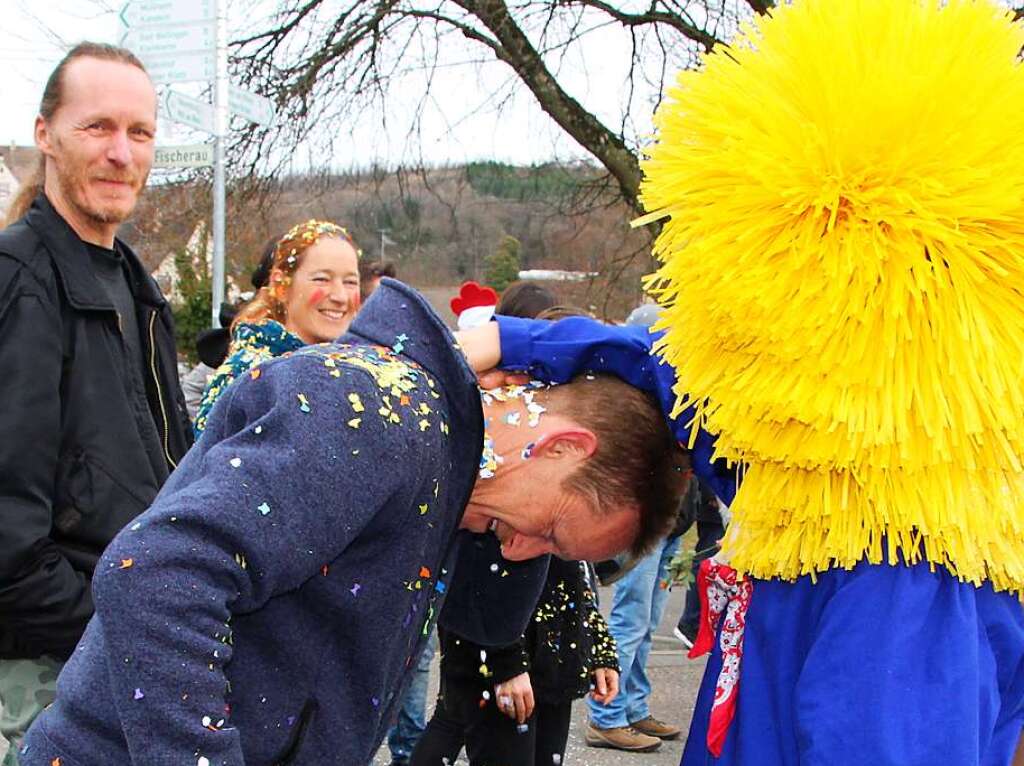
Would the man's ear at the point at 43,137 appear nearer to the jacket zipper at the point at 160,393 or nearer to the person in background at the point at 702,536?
the jacket zipper at the point at 160,393

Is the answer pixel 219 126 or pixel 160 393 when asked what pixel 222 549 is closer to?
pixel 160 393

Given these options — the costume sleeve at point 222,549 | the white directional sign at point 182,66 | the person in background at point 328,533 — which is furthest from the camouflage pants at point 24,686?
the white directional sign at point 182,66

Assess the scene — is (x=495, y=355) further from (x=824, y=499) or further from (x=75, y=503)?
(x=75, y=503)

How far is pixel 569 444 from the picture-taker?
1.44 m

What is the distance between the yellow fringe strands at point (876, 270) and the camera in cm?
112

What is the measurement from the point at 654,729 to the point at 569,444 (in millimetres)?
3408

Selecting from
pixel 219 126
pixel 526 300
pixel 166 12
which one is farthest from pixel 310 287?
pixel 166 12

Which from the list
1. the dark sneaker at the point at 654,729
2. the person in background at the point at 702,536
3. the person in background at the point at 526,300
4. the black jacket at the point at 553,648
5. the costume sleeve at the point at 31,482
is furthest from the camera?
the person in background at the point at 702,536

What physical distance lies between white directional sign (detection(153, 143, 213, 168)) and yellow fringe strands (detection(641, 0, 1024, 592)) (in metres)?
Result: 4.95

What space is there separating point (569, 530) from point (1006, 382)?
26.1 inches

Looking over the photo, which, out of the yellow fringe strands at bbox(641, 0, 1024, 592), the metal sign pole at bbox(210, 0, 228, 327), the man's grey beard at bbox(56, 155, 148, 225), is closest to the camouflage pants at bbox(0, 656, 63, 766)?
the man's grey beard at bbox(56, 155, 148, 225)

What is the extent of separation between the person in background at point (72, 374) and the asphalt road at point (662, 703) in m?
2.33

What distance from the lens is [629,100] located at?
26.7ft

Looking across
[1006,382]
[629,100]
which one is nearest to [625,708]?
[1006,382]
